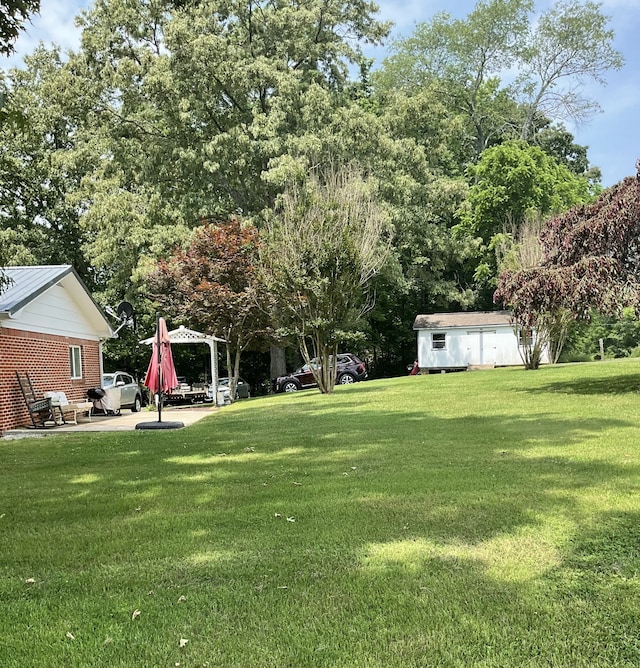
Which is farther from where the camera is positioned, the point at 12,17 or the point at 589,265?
the point at 589,265

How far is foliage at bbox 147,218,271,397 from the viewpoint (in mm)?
21359

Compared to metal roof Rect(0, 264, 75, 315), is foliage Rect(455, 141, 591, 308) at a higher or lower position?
higher

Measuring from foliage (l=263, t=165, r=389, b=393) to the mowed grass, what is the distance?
→ 10299mm

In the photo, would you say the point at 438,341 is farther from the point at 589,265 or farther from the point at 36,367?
the point at 36,367

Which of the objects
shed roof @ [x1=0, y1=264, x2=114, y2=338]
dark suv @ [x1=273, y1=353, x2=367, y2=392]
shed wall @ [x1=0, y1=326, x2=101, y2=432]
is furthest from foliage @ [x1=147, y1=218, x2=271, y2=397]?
dark suv @ [x1=273, y1=353, x2=367, y2=392]

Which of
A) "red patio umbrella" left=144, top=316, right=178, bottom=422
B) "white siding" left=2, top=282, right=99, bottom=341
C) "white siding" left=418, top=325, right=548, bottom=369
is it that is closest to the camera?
"red patio umbrella" left=144, top=316, right=178, bottom=422

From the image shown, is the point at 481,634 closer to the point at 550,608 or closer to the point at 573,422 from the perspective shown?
the point at 550,608

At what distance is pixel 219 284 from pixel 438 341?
47.3 ft

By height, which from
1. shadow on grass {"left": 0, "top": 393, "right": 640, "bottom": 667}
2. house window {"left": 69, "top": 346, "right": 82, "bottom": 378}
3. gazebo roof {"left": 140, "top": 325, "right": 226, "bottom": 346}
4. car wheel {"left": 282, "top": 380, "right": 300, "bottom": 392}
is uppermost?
gazebo roof {"left": 140, "top": 325, "right": 226, "bottom": 346}

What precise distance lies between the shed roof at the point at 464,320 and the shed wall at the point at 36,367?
1809cm

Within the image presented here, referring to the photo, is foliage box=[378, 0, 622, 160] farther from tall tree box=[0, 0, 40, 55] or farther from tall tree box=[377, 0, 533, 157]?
tall tree box=[0, 0, 40, 55]

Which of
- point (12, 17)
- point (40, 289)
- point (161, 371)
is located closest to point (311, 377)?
point (161, 371)

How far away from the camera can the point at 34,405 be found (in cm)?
1405

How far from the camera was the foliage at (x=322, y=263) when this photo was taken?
1786cm
